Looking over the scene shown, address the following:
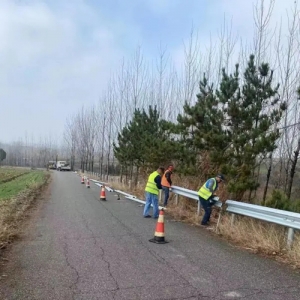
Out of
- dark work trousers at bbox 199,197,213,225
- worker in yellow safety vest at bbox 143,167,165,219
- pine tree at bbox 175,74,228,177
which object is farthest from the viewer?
pine tree at bbox 175,74,228,177

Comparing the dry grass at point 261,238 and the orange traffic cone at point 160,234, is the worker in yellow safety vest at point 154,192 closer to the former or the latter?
the dry grass at point 261,238

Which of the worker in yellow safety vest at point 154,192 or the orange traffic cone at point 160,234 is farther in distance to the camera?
the worker in yellow safety vest at point 154,192

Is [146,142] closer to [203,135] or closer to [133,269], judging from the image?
[203,135]

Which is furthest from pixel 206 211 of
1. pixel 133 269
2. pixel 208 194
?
pixel 133 269

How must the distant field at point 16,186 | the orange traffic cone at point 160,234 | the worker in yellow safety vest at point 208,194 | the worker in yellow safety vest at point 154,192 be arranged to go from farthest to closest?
the distant field at point 16,186 → the worker in yellow safety vest at point 154,192 → the worker in yellow safety vest at point 208,194 → the orange traffic cone at point 160,234

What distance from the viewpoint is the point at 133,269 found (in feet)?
19.1

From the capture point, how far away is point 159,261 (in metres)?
6.37

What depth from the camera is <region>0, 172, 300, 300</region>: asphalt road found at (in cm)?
480

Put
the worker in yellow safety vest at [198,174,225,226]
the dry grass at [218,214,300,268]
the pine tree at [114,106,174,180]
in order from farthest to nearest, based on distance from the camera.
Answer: the pine tree at [114,106,174,180] < the worker in yellow safety vest at [198,174,225,226] < the dry grass at [218,214,300,268]

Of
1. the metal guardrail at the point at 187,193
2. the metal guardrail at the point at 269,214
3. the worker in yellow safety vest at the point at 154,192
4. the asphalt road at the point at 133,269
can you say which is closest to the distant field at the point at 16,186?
the metal guardrail at the point at 187,193

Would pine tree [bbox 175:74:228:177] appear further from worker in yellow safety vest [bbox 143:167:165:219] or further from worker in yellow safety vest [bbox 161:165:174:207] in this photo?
worker in yellow safety vest [bbox 143:167:165:219]

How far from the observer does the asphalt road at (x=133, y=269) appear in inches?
189

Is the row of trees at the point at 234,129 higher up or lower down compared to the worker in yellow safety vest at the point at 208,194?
higher up

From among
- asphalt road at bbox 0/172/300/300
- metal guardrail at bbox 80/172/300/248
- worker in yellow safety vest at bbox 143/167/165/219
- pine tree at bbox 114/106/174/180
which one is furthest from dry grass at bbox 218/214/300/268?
pine tree at bbox 114/106/174/180
